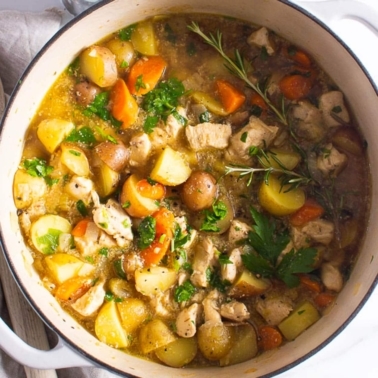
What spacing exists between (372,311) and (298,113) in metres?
1.08

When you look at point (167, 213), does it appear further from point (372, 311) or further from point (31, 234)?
point (372, 311)

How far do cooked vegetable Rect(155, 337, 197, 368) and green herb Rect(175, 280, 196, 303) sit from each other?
185mm

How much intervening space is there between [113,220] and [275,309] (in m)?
0.84

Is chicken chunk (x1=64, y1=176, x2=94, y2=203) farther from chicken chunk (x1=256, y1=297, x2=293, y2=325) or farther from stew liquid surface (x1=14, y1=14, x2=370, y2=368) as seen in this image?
chicken chunk (x1=256, y1=297, x2=293, y2=325)

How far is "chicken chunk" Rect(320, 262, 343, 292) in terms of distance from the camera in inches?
108

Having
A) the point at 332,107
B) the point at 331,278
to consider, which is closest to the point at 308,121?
the point at 332,107

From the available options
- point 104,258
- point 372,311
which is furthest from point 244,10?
point 372,311

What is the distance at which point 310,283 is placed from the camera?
9.15ft

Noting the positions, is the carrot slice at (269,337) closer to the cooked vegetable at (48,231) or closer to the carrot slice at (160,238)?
the carrot slice at (160,238)

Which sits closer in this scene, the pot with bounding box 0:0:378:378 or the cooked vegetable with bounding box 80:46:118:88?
the pot with bounding box 0:0:378:378

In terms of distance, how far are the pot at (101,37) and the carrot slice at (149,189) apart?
0.59 m

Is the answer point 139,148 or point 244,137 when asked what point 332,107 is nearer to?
point 244,137

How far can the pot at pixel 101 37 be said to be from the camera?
251cm

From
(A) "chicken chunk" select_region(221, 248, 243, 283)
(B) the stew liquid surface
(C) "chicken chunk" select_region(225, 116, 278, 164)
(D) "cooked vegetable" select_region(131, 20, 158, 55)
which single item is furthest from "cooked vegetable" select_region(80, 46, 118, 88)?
(A) "chicken chunk" select_region(221, 248, 243, 283)
